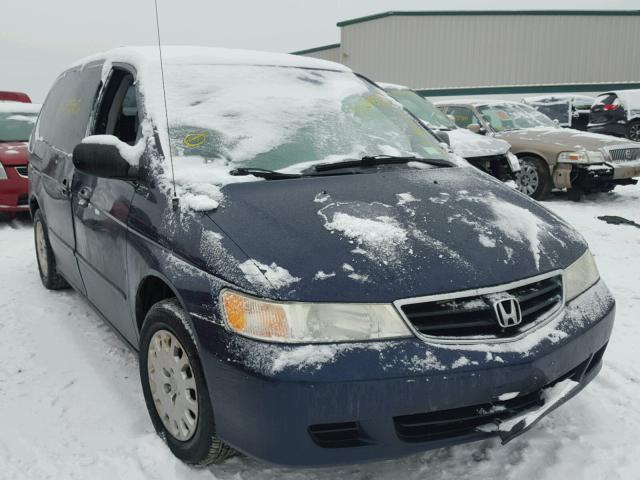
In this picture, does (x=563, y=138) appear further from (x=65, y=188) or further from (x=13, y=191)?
(x=13, y=191)

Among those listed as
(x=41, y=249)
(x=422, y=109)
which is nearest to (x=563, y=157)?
(x=422, y=109)

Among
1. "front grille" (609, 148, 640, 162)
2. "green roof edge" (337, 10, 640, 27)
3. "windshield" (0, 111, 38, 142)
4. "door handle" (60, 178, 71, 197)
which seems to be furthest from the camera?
"green roof edge" (337, 10, 640, 27)

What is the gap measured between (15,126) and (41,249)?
415 cm

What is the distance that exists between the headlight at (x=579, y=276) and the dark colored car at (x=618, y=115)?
473 inches

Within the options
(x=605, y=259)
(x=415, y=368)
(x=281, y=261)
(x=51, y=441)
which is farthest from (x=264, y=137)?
(x=605, y=259)

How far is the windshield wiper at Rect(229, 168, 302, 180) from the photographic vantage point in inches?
102

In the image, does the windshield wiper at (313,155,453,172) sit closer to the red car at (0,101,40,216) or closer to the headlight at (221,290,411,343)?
the headlight at (221,290,411,343)

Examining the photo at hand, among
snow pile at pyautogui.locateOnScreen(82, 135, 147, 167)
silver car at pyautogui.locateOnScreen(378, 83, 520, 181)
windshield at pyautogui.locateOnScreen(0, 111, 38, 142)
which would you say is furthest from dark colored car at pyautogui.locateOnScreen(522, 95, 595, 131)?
snow pile at pyautogui.locateOnScreen(82, 135, 147, 167)

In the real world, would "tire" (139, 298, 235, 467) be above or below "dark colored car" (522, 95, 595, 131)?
above

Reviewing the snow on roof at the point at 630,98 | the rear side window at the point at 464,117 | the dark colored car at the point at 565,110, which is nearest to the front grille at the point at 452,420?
the rear side window at the point at 464,117

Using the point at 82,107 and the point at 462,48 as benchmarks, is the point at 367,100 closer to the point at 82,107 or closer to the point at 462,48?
the point at 82,107

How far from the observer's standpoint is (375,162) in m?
2.92

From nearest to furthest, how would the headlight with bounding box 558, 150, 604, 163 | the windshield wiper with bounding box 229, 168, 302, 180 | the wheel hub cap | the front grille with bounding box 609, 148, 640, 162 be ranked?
1. the wheel hub cap
2. the windshield wiper with bounding box 229, 168, 302, 180
3. the headlight with bounding box 558, 150, 604, 163
4. the front grille with bounding box 609, 148, 640, 162

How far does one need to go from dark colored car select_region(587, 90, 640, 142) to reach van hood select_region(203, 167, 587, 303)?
12002mm
